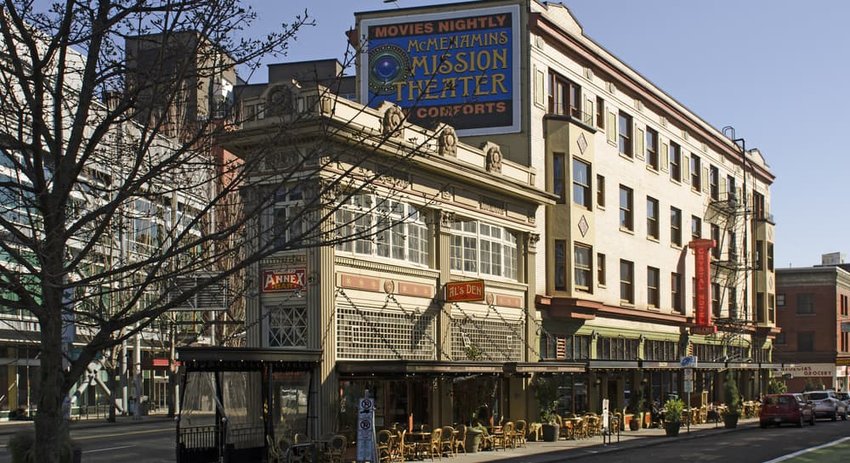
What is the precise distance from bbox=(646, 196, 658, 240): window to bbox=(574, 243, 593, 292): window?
9.12m

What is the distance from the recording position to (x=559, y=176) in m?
41.0

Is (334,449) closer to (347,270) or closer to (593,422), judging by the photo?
(347,270)

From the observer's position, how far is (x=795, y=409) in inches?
1941

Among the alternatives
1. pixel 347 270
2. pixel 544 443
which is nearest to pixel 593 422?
pixel 544 443

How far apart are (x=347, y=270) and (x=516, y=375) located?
330 inches

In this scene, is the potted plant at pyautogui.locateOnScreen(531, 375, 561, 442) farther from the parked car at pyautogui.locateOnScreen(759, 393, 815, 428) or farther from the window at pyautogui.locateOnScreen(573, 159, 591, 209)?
the parked car at pyautogui.locateOnScreen(759, 393, 815, 428)

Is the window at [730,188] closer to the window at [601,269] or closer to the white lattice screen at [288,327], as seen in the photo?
the window at [601,269]

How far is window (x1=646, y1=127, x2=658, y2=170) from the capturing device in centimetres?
5153

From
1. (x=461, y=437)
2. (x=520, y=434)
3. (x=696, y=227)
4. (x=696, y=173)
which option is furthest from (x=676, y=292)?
(x=461, y=437)

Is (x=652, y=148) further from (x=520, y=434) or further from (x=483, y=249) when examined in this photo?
(x=520, y=434)

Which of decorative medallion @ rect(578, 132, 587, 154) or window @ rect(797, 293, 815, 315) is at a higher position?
decorative medallion @ rect(578, 132, 587, 154)

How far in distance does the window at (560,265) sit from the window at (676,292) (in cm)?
1536

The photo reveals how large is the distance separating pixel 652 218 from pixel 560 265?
1283cm

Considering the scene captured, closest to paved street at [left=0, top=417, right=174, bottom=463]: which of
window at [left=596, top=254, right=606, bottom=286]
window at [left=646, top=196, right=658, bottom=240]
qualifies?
window at [left=596, top=254, right=606, bottom=286]
